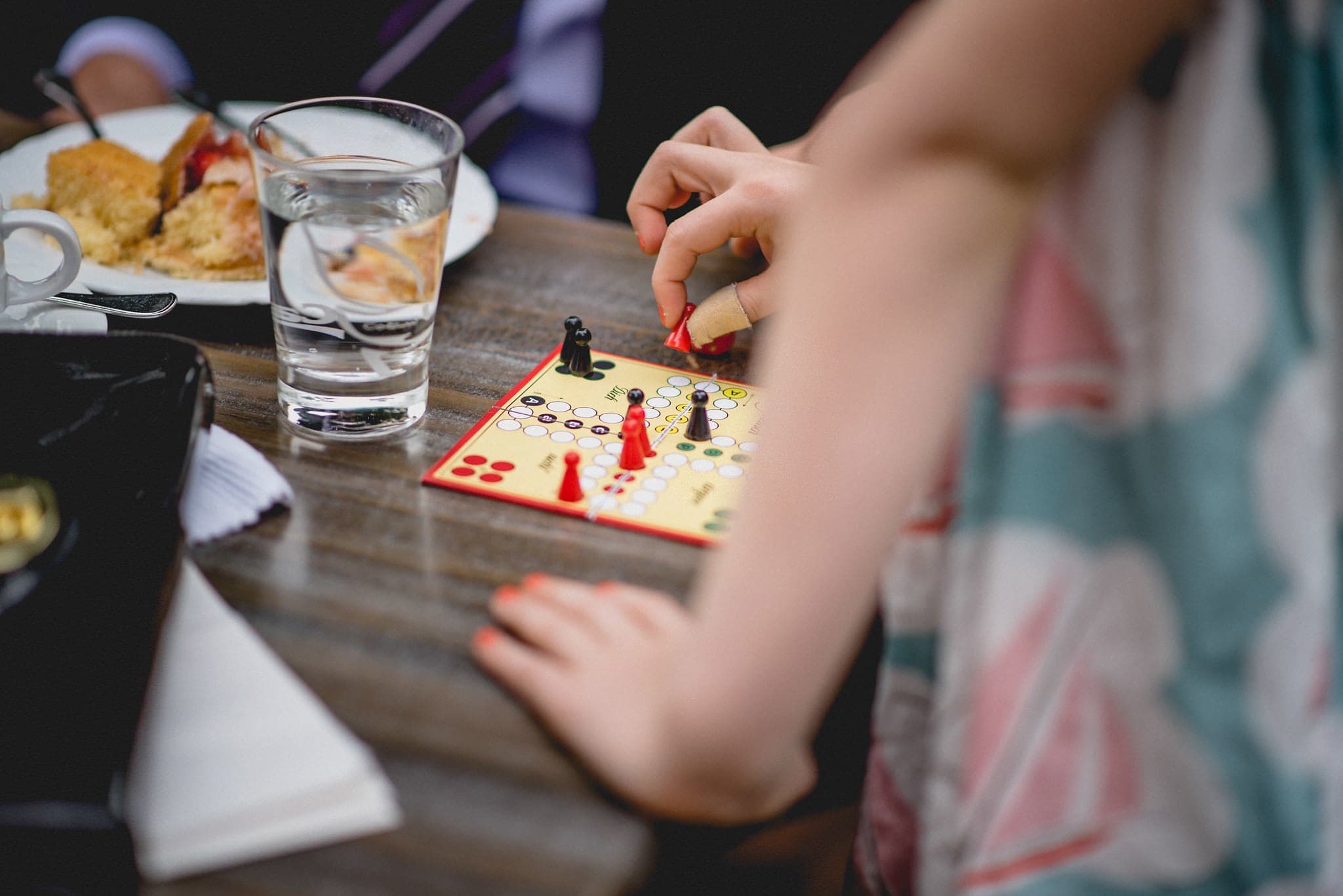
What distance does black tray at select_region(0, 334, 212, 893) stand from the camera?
0.41 meters

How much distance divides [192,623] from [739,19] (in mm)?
1242

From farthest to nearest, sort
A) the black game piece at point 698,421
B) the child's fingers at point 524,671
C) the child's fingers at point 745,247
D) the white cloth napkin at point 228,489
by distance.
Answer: the child's fingers at point 745,247 < the black game piece at point 698,421 < the white cloth napkin at point 228,489 < the child's fingers at point 524,671

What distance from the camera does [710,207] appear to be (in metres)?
0.79

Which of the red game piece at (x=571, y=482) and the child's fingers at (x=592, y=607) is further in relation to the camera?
the red game piece at (x=571, y=482)

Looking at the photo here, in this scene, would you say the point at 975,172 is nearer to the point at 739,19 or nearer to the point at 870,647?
the point at 870,647

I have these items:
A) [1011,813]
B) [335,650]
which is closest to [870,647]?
[1011,813]

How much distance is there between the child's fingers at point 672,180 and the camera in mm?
841

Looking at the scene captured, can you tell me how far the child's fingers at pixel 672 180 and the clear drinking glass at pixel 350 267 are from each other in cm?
20

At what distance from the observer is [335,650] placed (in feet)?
1.72

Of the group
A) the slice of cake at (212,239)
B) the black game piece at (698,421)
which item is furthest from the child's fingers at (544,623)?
the slice of cake at (212,239)

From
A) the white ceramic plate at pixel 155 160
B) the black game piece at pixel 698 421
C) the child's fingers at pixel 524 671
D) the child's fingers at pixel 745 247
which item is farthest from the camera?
the child's fingers at pixel 745 247

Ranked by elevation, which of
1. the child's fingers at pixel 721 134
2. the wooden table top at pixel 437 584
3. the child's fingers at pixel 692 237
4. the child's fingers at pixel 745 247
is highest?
the child's fingers at pixel 721 134

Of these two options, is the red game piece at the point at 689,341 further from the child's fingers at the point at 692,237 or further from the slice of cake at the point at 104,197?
the slice of cake at the point at 104,197

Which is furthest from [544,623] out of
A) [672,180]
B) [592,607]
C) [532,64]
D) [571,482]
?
[532,64]
